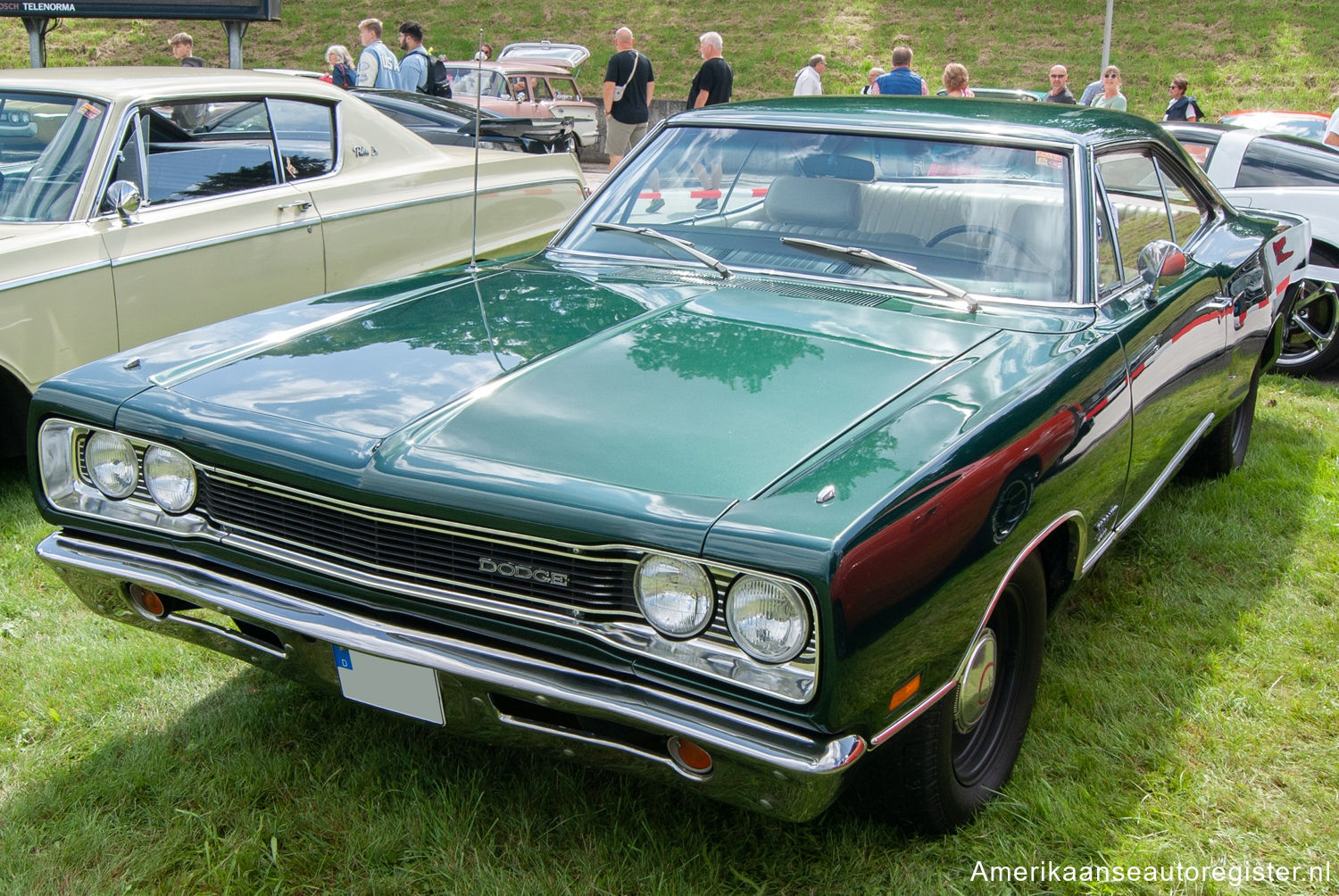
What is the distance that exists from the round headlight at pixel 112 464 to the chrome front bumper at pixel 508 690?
0.46ft

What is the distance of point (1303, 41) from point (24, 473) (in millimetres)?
26807

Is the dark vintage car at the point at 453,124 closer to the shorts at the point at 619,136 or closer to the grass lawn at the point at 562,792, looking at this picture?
the shorts at the point at 619,136

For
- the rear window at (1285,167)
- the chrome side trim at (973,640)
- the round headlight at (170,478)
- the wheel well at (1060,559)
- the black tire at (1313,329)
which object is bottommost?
the black tire at (1313,329)

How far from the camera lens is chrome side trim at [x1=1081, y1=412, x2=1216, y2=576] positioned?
2914 millimetres

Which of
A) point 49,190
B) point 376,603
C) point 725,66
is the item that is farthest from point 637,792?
point 725,66

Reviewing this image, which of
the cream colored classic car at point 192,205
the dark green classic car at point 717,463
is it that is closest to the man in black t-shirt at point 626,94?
the cream colored classic car at point 192,205

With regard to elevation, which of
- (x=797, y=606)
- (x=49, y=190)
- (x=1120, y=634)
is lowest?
(x=1120, y=634)

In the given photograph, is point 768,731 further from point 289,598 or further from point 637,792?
point 289,598

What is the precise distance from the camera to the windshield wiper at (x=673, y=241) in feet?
10.5

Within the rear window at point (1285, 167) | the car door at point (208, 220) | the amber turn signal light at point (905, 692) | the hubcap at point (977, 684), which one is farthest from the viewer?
the rear window at point (1285, 167)

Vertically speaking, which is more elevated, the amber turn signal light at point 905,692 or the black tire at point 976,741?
the amber turn signal light at point 905,692

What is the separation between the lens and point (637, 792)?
2.63 meters

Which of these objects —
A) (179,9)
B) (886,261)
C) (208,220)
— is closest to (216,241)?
(208,220)

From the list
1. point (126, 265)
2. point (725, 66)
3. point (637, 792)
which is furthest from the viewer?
point (725, 66)
